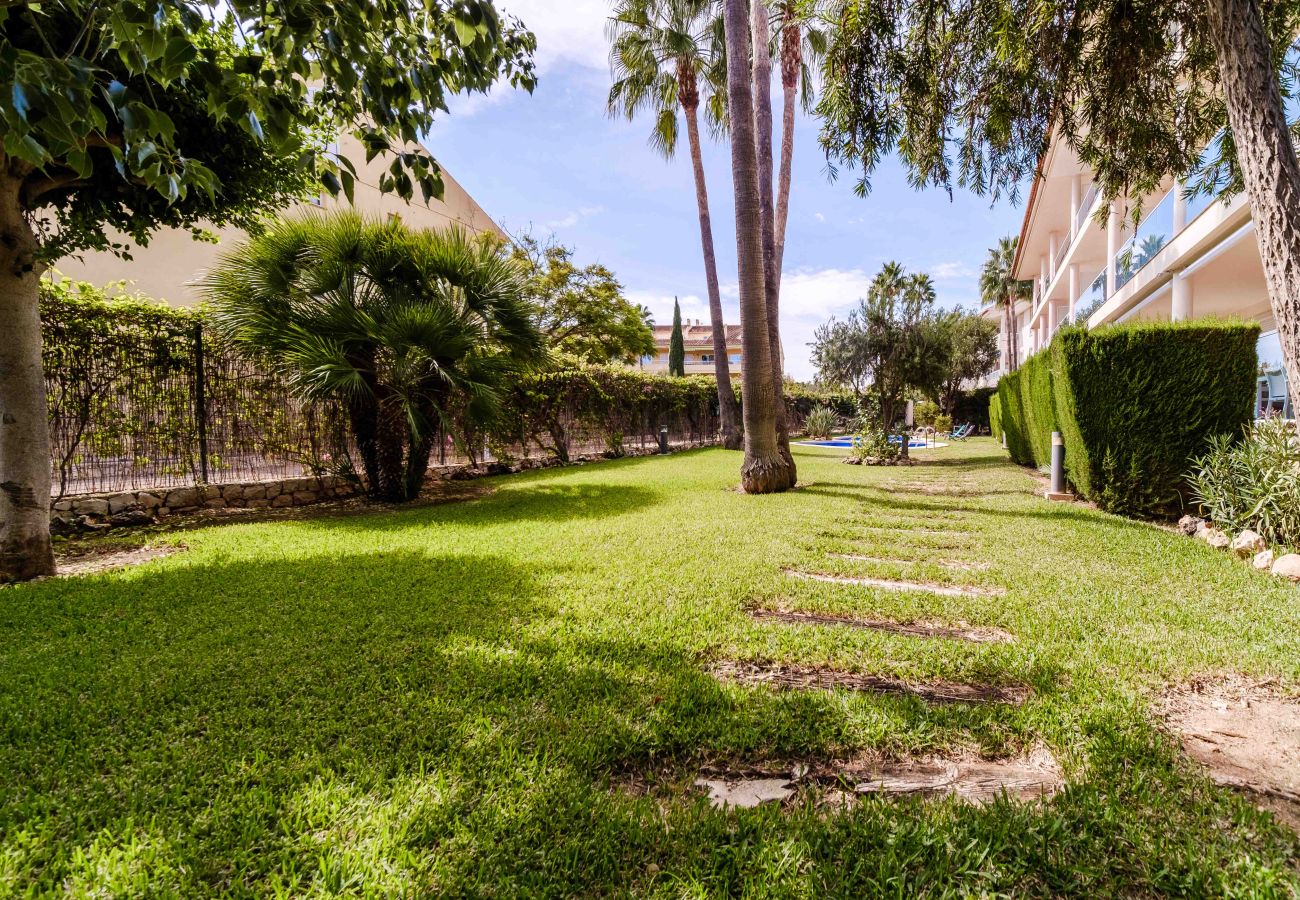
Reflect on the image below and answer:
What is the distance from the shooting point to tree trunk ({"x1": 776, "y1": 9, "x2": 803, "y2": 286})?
12203mm

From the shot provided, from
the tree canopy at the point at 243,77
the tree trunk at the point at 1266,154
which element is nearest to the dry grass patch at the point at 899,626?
the tree trunk at the point at 1266,154

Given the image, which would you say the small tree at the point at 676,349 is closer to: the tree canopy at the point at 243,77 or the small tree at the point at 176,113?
the small tree at the point at 176,113

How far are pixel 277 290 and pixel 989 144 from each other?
8048 millimetres

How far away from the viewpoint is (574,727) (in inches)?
75.8

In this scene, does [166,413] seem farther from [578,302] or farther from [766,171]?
[578,302]

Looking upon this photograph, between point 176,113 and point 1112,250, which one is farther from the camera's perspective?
point 1112,250

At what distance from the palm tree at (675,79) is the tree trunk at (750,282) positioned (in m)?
7.66

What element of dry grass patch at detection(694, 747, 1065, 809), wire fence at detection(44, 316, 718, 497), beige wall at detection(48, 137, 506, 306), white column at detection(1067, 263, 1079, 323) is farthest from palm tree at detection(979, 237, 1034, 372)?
dry grass patch at detection(694, 747, 1065, 809)

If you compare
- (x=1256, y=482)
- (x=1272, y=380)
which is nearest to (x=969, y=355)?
(x=1272, y=380)

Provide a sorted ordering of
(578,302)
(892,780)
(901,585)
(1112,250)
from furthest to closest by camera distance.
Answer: (578,302) < (1112,250) < (901,585) < (892,780)

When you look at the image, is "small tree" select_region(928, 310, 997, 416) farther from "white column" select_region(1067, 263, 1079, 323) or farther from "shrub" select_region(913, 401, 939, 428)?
"white column" select_region(1067, 263, 1079, 323)

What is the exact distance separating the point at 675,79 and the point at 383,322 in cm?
1265

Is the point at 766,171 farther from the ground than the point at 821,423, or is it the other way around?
the point at 766,171

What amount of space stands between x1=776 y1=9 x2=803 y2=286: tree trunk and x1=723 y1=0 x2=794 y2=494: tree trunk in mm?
4060
